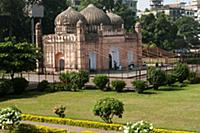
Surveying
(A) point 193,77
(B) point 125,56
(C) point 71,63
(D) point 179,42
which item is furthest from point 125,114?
(D) point 179,42

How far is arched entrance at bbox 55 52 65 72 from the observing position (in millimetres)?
42219

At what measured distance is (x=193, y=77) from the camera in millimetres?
34875

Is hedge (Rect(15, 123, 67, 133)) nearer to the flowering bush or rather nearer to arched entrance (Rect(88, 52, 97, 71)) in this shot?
the flowering bush

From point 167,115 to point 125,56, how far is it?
24.1 metres

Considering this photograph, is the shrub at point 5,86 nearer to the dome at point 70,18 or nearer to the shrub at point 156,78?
the shrub at point 156,78

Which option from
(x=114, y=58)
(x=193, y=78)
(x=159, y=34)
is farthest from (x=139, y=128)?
(x=159, y=34)

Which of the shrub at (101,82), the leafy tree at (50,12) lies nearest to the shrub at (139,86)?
the shrub at (101,82)

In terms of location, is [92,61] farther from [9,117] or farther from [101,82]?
[9,117]

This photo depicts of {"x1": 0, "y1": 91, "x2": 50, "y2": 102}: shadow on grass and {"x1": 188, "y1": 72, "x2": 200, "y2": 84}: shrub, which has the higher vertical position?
{"x1": 188, "y1": 72, "x2": 200, "y2": 84}: shrub

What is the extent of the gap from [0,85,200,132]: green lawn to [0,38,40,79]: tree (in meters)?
2.00

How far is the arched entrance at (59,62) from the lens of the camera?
4222cm

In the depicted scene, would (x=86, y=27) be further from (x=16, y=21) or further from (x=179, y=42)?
(x=179, y=42)

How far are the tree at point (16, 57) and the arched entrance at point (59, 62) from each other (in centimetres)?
984

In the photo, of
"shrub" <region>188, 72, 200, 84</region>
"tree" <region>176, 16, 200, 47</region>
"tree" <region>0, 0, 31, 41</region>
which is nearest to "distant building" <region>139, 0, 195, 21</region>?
"tree" <region>176, 16, 200, 47</region>
